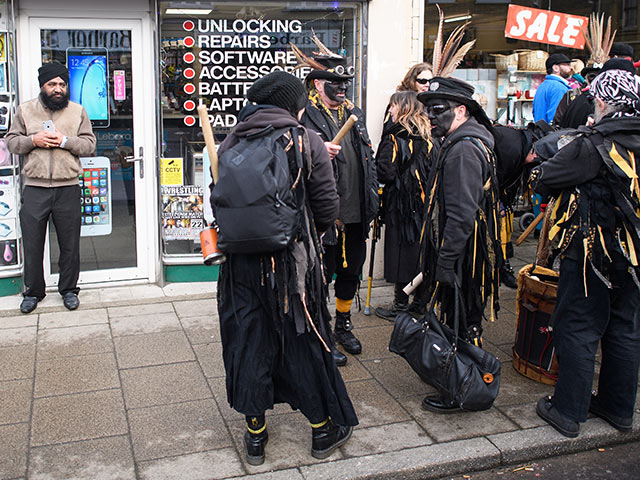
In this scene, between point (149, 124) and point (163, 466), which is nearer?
point (163, 466)

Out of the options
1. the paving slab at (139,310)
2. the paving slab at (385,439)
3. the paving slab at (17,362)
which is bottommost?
the paving slab at (385,439)

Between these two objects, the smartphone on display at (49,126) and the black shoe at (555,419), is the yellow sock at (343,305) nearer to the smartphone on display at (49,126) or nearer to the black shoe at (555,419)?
the black shoe at (555,419)

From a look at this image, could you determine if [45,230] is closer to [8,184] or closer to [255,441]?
[8,184]

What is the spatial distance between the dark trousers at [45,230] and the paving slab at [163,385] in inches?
62.4

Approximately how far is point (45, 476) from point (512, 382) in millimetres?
2925

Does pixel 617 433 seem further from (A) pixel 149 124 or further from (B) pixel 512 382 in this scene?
(A) pixel 149 124

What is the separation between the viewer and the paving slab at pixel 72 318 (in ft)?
19.4

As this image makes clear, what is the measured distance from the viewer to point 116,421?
4.34m

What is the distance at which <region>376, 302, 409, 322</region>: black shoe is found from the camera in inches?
243

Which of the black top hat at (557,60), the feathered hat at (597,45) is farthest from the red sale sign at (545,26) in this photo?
the black top hat at (557,60)

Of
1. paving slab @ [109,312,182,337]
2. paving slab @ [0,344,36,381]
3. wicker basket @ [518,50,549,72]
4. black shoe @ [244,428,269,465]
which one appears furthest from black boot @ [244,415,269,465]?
wicker basket @ [518,50,549,72]

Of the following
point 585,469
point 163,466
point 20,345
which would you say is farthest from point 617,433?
point 20,345

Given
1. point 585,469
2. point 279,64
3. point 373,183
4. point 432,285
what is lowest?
point 585,469

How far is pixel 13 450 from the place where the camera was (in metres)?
3.99
